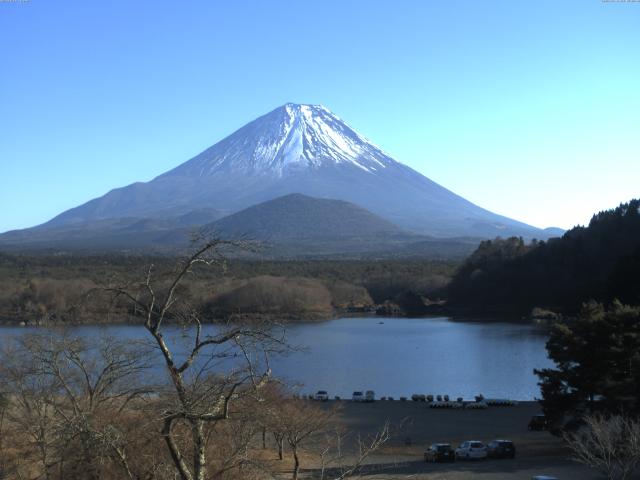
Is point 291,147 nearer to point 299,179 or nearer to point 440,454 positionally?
point 299,179

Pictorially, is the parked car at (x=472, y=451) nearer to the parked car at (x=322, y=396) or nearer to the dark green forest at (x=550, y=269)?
the parked car at (x=322, y=396)

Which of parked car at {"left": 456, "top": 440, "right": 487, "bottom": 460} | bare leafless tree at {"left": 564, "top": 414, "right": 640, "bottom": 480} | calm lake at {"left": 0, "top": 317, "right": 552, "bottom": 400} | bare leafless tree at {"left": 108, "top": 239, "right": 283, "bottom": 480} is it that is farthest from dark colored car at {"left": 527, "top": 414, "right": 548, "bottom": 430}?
bare leafless tree at {"left": 108, "top": 239, "right": 283, "bottom": 480}

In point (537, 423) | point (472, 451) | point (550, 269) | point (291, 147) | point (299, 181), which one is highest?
point (291, 147)

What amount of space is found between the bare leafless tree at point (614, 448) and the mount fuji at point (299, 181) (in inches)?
4185

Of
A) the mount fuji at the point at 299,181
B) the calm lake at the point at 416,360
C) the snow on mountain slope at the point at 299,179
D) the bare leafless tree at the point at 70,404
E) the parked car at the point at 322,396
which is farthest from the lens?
the snow on mountain slope at the point at 299,179

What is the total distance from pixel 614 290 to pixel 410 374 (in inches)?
366

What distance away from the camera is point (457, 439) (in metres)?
14.9

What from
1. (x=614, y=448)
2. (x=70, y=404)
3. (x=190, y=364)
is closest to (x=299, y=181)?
(x=614, y=448)

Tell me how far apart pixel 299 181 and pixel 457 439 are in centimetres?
11091

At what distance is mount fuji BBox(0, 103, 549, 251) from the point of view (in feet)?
398

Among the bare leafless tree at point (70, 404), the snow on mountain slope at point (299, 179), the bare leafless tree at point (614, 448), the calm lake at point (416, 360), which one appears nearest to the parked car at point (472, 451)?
the bare leafless tree at point (614, 448)

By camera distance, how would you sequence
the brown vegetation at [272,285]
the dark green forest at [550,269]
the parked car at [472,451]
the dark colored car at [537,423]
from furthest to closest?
the dark green forest at [550,269] → the brown vegetation at [272,285] → the dark colored car at [537,423] → the parked car at [472,451]

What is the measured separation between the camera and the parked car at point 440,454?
1233 cm

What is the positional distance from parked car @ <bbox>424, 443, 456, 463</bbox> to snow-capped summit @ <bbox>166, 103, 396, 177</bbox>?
386ft
